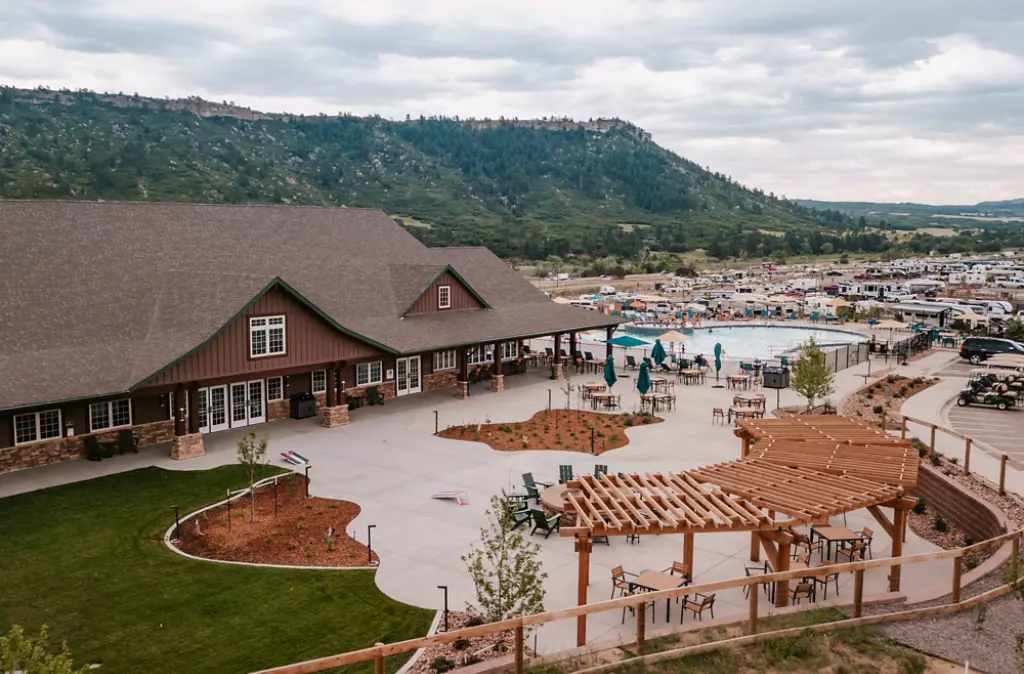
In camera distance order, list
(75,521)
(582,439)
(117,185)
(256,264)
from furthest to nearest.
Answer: (117,185) < (256,264) < (582,439) < (75,521)

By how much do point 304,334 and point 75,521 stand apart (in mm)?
9987

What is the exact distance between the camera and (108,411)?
78.6 ft

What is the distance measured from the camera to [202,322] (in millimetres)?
24547

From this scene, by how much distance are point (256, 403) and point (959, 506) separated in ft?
69.6

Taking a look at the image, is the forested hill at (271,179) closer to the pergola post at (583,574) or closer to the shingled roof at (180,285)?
the shingled roof at (180,285)

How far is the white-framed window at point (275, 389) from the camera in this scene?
2842 cm

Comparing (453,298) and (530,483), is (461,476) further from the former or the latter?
(453,298)

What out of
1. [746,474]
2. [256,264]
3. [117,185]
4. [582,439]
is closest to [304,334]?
[256,264]

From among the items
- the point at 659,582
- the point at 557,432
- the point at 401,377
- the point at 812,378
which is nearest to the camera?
the point at 659,582

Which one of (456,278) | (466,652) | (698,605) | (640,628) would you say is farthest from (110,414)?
(640,628)

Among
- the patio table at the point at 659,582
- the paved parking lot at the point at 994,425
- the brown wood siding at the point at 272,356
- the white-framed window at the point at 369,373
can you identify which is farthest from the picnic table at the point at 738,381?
the patio table at the point at 659,582

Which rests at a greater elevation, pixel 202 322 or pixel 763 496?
pixel 202 322

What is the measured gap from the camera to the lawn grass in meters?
12.3

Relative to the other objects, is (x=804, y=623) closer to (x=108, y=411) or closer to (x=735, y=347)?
(x=108, y=411)
